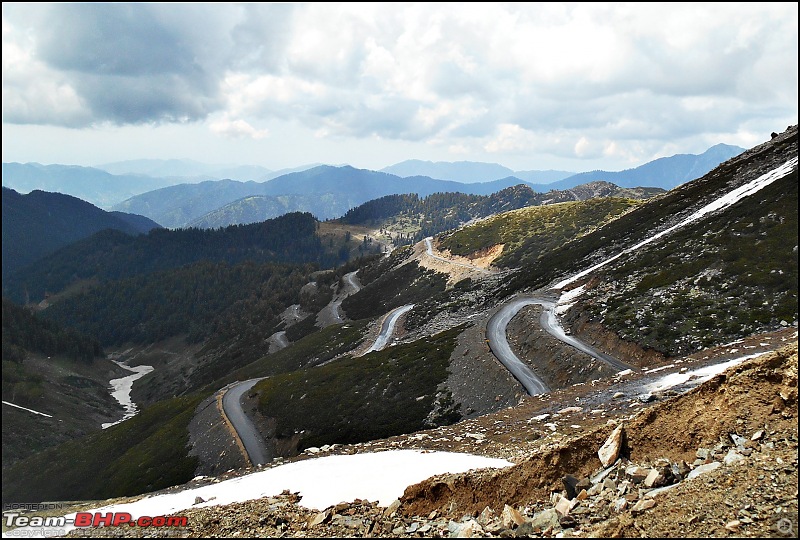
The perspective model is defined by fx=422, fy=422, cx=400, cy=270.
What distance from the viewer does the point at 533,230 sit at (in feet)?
493

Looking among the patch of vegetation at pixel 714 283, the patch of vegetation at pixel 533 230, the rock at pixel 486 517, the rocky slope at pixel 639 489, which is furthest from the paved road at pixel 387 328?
the rock at pixel 486 517

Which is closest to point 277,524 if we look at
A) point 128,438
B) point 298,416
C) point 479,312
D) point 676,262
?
point 298,416

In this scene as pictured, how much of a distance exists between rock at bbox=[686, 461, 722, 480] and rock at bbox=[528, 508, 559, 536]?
3270 mm

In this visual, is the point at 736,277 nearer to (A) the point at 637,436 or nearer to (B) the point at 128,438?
(A) the point at 637,436

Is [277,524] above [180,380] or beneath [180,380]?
above

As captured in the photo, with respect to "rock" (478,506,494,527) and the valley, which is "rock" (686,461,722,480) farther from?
"rock" (478,506,494,527)

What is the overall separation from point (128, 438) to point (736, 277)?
105 meters

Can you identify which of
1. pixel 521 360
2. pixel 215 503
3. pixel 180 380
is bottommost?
pixel 180 380

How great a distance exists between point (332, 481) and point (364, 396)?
3362 centimetres

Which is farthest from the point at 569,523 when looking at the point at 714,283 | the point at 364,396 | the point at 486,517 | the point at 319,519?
the point at 364,396

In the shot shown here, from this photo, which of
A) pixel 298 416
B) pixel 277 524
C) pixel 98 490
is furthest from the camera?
pixel 98 490

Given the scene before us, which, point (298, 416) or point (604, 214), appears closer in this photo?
point (298, 416)

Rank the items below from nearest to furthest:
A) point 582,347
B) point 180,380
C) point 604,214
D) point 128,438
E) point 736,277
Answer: point 736,277
point 582,347
point 128,438
point 604,214
point 180,380

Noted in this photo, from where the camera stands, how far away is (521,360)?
47688mm
